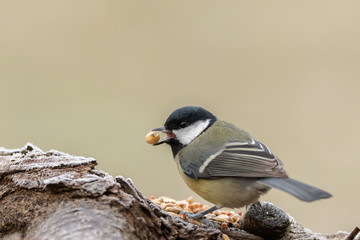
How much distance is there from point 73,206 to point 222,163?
2.94 feet

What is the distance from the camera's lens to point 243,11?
666 centimetres

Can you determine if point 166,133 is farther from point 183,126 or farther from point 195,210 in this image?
point 195,210

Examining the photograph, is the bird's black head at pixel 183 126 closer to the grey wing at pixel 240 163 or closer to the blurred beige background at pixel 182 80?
the grey wing at pixel 240 163

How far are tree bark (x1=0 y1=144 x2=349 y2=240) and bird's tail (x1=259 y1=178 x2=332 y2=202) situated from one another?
0.66 feet

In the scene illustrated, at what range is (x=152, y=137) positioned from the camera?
274 centimetres

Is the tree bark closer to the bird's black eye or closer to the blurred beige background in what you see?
the bird's black eye

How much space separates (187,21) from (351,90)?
2.38 metres

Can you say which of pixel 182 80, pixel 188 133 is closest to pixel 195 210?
pixel 188 133

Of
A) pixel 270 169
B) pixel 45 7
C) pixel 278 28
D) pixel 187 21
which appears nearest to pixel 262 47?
pixel 278 28

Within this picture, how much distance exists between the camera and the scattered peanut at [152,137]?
2.73m

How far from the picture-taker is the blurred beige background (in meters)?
4.86

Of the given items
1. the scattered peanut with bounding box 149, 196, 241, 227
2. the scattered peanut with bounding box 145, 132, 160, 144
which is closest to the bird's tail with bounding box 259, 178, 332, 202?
the scattered peanut with bounding box 149, 196, 241, 227

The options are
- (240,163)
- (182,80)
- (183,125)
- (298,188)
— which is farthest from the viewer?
(182,80)

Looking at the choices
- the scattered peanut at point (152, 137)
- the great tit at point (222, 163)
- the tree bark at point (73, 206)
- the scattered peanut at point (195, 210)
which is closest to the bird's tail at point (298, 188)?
the great tit at point (222, 163)
